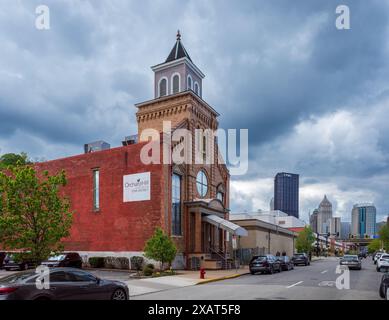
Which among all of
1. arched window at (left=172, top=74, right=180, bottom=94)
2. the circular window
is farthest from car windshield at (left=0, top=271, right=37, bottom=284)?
arched window at (left=172, top=74, right=180, bottom=94)

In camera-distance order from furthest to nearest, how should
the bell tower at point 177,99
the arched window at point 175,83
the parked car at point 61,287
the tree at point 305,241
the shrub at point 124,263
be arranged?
the tree at point 305,241 < the arched window at point 175,83 < the bell tower at point 177,99 < the shrub at point 124,263 < the parked car at point 61,287

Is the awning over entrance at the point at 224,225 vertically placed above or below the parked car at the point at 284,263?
above

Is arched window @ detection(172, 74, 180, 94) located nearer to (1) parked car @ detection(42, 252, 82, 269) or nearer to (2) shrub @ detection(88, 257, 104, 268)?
(2) shrub @ detection(88, 257, 104, 268)

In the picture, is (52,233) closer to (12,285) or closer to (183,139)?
(12,285)

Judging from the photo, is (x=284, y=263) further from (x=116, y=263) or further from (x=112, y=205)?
(x=112, y=205)

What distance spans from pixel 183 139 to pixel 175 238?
8.36 m

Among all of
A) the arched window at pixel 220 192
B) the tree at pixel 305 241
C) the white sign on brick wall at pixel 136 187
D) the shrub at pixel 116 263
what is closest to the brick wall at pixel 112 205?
the white sign on brick wall at pixel 136 187

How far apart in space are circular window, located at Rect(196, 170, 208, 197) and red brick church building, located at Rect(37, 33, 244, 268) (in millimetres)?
91

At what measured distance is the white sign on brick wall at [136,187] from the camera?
30.7 metres

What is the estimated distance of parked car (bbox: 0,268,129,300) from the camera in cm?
980

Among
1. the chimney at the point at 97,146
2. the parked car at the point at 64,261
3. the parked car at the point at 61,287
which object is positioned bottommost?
the parked car at the point at 64,261

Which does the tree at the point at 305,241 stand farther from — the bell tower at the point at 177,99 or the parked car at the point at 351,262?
the bell tower at the point at 177,99

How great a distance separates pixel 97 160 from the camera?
113 ft
